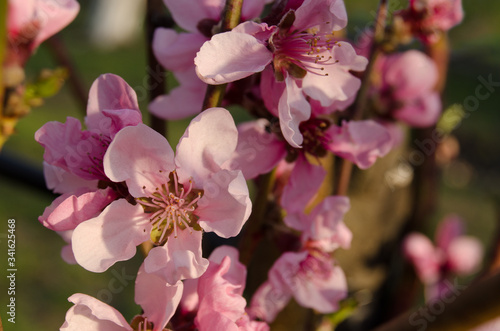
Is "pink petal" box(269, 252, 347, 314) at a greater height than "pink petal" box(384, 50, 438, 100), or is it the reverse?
"pink petal" box(384, 50, 438, 100)

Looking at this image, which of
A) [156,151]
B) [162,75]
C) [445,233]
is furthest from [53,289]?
[156,151]

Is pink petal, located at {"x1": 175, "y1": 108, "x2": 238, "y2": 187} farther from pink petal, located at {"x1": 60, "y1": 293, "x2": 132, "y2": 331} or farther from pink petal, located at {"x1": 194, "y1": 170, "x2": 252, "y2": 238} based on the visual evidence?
pink petal, located at {"x1": 60, "y1": 293, "x2": 132, "y2": 331}

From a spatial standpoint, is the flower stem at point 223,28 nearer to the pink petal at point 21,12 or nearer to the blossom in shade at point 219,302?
the blossom in shade at point 219,302

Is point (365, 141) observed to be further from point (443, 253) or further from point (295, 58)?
point (443, 253)

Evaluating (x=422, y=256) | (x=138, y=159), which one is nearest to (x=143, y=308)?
(x=138, y=159)

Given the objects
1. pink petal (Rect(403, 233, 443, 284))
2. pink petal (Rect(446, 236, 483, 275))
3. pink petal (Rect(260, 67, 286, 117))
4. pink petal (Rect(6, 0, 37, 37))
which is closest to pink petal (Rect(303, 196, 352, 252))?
pink petal (Rect(260, 67, 286, 117))

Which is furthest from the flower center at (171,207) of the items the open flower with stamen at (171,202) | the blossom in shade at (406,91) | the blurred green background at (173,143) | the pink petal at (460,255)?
the pink petal at (460,255)
